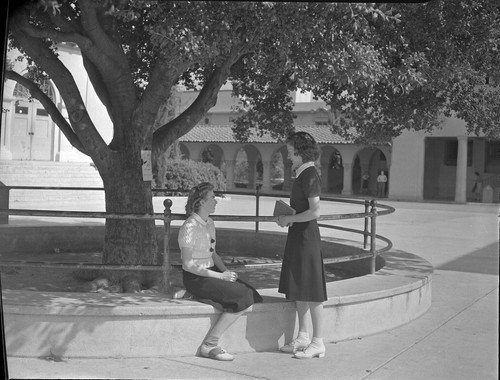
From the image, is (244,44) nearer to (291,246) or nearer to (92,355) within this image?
(291,246)

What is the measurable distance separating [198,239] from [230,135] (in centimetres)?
3665

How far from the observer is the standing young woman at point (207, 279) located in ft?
16.4

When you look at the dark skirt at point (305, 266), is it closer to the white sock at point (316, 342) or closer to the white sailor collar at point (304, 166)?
the white sock at point (316, 342)

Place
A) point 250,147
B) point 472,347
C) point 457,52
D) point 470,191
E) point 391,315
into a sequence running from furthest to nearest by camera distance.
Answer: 1. point 250,147
2. point 470,191
3. point 457,52
4. point 391,315
5. point 472,347

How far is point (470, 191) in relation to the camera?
3684 centimetres

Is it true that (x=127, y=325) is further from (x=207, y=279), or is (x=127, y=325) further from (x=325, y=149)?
(x=325, y=149)

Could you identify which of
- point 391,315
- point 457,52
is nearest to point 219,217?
point 391,315

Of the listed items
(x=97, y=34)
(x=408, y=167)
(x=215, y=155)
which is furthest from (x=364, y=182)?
(x=97, y=34)

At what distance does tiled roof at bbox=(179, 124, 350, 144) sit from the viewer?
3834 centimetres

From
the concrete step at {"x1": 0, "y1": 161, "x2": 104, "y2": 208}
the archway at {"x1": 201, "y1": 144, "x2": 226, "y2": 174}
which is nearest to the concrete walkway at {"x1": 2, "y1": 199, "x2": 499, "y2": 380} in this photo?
the concrete step at {"x1": 0, "y1": 161, "x2": 104, "y2": 208}

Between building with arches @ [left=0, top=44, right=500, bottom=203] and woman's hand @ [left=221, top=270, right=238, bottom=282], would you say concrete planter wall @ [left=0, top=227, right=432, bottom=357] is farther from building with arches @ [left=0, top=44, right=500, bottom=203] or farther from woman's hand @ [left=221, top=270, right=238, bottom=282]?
building with arches @ [left=0, top=44, right=500, bottom=203]

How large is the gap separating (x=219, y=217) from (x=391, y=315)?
202 centimetres

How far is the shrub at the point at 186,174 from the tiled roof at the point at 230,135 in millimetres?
6614

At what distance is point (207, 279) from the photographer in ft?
16.6
